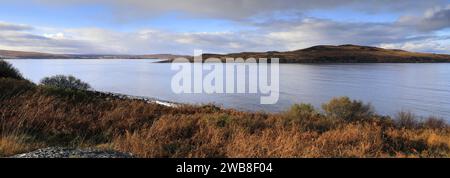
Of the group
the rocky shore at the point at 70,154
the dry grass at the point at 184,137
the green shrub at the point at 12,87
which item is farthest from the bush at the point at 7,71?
the rocky shore at the point at 70,154

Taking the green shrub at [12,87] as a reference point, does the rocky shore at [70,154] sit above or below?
below

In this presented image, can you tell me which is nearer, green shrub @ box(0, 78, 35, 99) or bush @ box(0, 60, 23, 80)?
green shrub @ box(0, 78, 35, 99)

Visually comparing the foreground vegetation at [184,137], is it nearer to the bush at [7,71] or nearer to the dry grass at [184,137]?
the dry grass at [184,137]

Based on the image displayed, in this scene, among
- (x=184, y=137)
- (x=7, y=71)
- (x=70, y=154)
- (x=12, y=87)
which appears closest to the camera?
(x=70, y=154)

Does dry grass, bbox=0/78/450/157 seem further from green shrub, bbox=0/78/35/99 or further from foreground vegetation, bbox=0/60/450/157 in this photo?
green shrub, bbox=0/78/35/99

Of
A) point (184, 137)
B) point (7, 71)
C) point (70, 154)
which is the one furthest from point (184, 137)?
point (7, 71)

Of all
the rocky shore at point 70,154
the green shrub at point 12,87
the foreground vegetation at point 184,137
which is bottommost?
the foreground vegetation at point 184,137

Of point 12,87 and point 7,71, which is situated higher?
point 7,71

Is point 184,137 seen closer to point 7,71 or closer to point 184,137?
point 184,137

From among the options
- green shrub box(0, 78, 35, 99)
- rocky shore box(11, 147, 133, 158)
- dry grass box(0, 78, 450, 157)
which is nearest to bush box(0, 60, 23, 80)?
green shrub box(0, 78, 35, 99)

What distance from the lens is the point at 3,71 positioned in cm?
2728

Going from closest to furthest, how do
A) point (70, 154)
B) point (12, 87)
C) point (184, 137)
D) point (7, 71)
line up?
point (70, 154) → point (184, 137) → point (12, 87) → point (7, 71)
